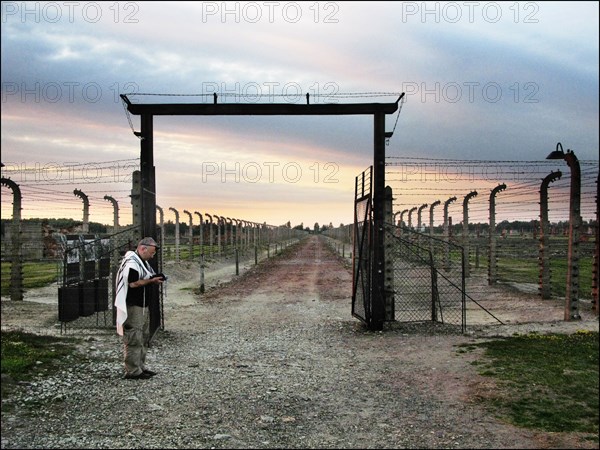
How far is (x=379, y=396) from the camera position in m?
6.52

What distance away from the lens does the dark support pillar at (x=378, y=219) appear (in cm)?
1094

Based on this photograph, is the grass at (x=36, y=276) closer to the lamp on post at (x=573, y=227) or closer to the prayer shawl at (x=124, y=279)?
the prayer shawl at (x=124, y=279)

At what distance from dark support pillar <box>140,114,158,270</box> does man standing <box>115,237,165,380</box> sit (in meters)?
2.56

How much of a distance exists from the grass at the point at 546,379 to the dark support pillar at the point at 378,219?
2261 millimetres

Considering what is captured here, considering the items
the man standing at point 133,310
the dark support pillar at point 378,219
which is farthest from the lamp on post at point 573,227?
the man standing at point 133,310

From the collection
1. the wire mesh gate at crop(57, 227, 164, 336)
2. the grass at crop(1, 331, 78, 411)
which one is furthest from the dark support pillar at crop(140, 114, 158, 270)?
the grass at crop(1, 331, 78, 411)

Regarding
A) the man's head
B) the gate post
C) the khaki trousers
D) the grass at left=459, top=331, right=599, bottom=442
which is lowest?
the grass at left=459, top=331, right=599, bottom=442

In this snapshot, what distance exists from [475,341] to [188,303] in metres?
8.92

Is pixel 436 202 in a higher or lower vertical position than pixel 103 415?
higher

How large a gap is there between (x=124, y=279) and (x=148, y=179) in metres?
3.52

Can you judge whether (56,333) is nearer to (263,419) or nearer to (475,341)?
(263,419)

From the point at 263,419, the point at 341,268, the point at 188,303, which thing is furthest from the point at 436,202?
the point at 263,419

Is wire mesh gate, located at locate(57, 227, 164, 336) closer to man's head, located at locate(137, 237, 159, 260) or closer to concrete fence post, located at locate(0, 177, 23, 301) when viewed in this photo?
concrete fence post, located at locate(0, 177, 23, 301)

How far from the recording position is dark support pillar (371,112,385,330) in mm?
10938
